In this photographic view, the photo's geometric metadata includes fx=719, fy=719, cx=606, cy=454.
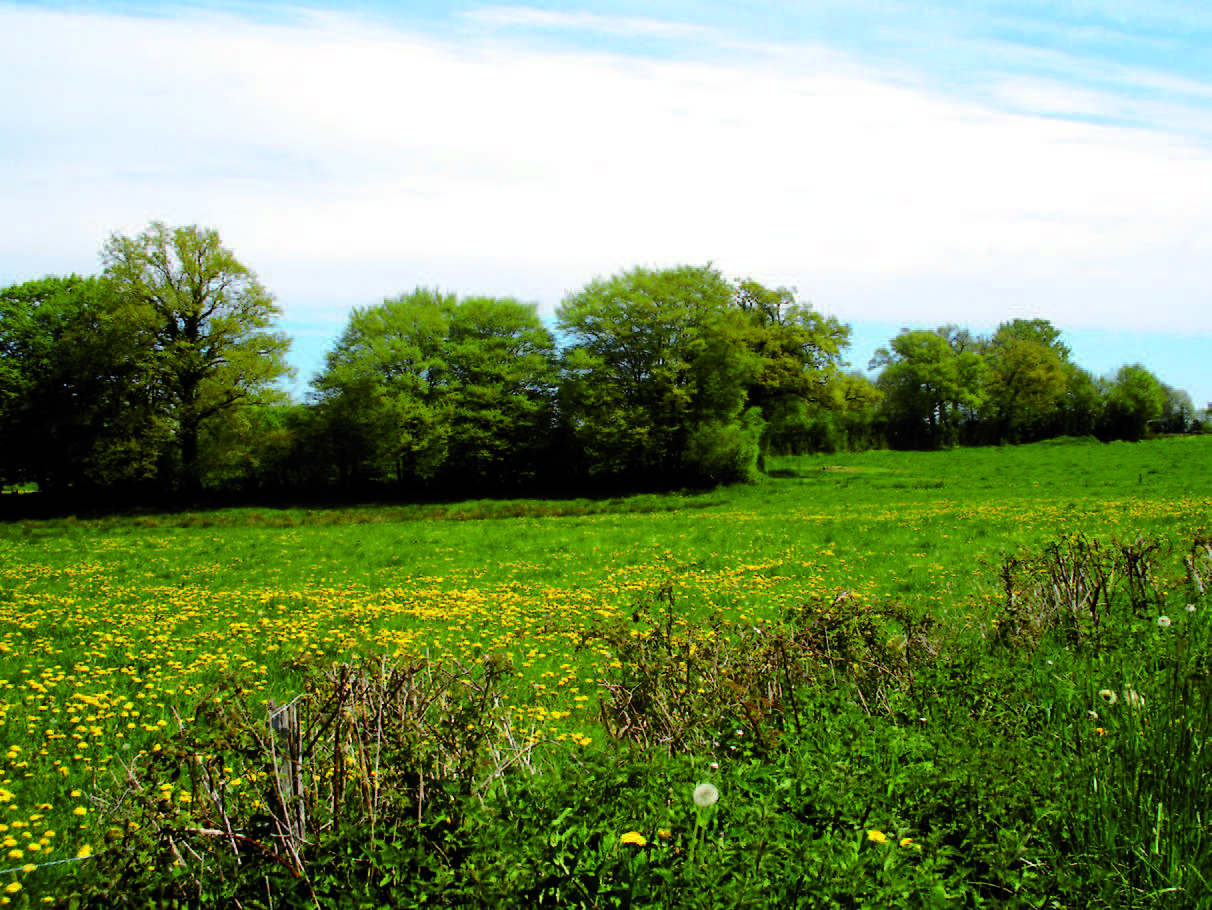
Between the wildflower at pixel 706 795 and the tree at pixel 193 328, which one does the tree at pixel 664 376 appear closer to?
the tree at pixel 193 328

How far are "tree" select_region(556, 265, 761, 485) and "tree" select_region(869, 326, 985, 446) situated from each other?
3487cm

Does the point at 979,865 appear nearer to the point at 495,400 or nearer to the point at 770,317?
the point at 495,400

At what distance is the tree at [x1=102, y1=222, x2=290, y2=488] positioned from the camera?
38.0 metres

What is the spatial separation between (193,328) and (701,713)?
42712 millimetres

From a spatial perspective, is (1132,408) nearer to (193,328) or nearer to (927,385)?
(927,385)

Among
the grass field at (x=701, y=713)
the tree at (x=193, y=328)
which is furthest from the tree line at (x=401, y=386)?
the grass field at (x=701, y=713)

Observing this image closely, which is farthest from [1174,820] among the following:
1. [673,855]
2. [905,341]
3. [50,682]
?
[905,341]

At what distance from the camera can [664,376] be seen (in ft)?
131

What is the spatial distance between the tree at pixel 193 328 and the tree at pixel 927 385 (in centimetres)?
5505

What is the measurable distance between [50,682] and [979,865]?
9.45 metres

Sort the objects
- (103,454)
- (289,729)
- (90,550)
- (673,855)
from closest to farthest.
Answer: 1. (673,855)
2. (289,729)
3. (90,550)
4. (103,454)

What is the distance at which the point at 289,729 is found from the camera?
3.53m

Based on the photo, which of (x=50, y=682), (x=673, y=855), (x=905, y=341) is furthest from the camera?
(x=905, y=341)

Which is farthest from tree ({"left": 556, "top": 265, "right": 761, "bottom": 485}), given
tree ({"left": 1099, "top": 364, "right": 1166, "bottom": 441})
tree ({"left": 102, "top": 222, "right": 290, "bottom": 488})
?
tree ({"left": 1099, "top": 364, "right": 1166, "bottom": 441})
